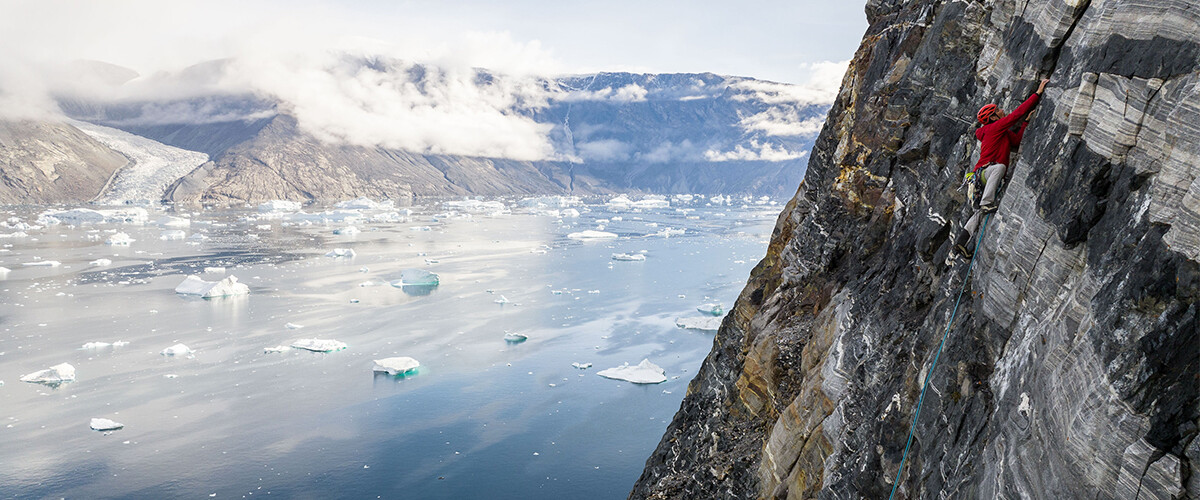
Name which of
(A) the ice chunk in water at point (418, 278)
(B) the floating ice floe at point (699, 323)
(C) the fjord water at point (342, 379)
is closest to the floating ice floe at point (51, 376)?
(C) the fjord water at point (342, 379)

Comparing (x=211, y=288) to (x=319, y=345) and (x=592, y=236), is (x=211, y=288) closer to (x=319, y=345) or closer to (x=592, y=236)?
(x=319, y=345)

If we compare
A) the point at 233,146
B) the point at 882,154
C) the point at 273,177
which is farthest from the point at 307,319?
the point at 233,146

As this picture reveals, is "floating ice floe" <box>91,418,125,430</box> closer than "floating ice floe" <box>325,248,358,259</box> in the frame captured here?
Yes

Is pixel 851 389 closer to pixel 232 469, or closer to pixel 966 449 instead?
pixel 966 449

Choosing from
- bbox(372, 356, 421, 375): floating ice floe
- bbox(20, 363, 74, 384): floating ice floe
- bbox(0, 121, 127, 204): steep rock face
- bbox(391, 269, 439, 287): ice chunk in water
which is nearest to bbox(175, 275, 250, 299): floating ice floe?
bbox(391, 269, 439, 287): ice chunk in water

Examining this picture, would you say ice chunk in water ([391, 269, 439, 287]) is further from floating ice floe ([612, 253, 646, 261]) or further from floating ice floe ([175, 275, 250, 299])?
floating ice floe ([612, 253, 646, 261])

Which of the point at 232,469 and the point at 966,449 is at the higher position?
the point at 966,449

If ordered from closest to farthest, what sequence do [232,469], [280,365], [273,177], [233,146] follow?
[232,469], [280,365], [273,177], [233,146]

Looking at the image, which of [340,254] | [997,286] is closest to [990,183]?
[997,286]
